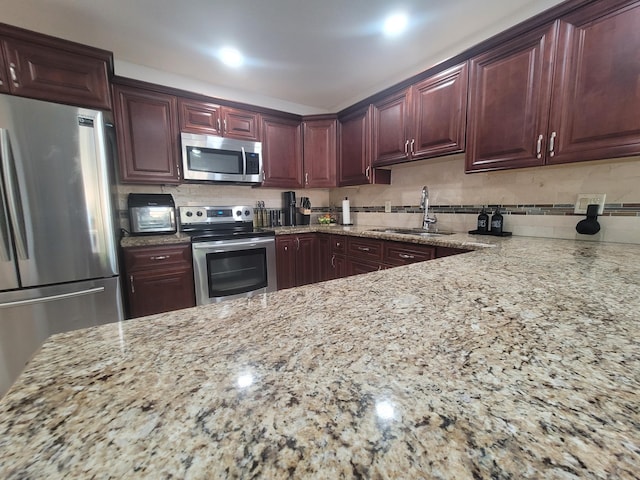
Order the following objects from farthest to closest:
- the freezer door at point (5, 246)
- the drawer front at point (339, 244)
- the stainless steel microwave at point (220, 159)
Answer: the drawer front at point (339, 244) → the stainless steel microwave at point (220, 159) → the freezer door at point (5, 246)

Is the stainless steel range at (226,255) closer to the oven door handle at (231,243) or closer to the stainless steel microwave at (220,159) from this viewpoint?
the oven door handle at (231,243)

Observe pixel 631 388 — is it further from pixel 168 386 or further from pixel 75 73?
pixel 75 73

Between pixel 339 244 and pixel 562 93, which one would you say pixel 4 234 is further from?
pixel 562 93

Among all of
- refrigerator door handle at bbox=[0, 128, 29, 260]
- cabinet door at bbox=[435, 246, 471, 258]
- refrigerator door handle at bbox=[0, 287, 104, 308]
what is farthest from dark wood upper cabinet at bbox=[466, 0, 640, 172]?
refrigerator door handle at bbox=[0, 128, 29, 260]

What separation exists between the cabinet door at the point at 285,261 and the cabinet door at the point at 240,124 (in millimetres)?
1116

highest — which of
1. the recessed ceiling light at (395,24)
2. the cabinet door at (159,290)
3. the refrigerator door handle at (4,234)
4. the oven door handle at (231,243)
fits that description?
the recessed ceiling light at (395,24)

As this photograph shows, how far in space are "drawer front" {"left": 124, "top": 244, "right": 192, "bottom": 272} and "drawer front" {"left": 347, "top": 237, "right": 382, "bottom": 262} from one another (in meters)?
1.42

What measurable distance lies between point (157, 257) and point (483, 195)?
262cm

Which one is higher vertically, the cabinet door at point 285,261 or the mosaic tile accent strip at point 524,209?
the mosaic tile accent strip at point 524,209

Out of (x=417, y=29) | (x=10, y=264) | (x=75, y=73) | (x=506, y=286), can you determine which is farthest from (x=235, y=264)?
(x=417, y=29)

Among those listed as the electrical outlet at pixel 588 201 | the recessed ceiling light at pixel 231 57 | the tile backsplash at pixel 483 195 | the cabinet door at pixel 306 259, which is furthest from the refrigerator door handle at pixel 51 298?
the electrical outlet at pixel 588 201

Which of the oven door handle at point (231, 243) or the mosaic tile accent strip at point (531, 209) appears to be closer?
the mosaic tile accent strip at point (531, 209)

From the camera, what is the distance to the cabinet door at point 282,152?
2.88 m

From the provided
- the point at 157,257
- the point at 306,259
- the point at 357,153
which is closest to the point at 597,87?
the point at 357,153
